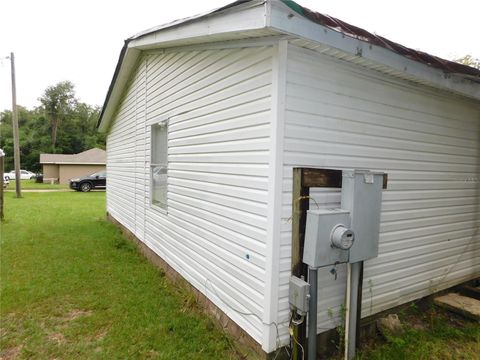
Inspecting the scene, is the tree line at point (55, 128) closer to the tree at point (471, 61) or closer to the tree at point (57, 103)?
the tree at point (57, 103)

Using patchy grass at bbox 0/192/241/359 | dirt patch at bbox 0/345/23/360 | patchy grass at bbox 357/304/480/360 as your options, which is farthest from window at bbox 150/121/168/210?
patchy grass at bbox 357/304/480/360

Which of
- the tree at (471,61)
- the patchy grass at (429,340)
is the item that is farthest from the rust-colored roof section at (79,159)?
the patchy grass at (429,340)

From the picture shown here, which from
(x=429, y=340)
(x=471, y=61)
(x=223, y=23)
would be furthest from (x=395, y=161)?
(x=471, y=61)

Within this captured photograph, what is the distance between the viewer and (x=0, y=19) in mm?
10586

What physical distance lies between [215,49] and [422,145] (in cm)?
259

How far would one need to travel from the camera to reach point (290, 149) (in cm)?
252

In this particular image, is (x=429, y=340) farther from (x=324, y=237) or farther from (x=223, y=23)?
(x=223, y=23)

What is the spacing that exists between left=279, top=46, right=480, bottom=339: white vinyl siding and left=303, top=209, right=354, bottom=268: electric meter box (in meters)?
0.22

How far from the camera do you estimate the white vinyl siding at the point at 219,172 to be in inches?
106

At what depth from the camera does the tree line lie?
135 ft

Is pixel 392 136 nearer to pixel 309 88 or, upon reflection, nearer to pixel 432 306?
pixel 309 88

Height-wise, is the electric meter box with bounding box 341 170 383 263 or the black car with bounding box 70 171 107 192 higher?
the electric meter box with bounding box 341 170 383 263

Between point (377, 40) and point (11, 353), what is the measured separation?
436 cm

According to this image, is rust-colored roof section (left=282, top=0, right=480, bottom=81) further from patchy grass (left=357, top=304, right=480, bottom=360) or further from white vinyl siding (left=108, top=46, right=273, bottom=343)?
patchy grass (left=357, top=304, right=480, bottom=360)
